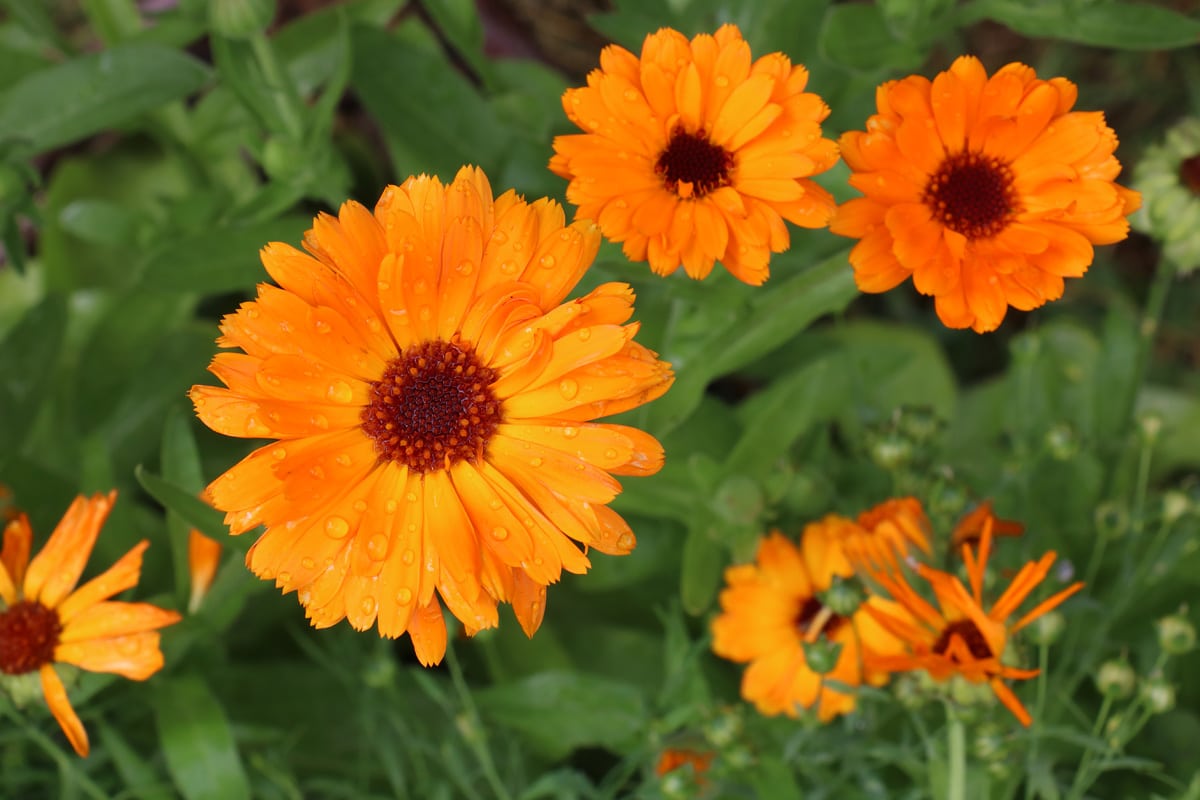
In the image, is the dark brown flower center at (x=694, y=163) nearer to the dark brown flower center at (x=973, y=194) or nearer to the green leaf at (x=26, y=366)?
the dark brown flower center at (x=973, y=194)

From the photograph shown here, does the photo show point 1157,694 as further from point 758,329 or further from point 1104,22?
point 1104,22

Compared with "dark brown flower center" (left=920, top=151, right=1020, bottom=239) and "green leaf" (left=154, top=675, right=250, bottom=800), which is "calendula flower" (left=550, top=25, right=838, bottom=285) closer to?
"dark brown flower center" (left=920, top=151, right=1020, bottom=239)

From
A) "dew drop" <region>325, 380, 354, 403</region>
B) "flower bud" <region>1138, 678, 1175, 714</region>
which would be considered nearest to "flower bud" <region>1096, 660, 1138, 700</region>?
"flower bud" <region>1138, 678, 1175, 714</region>

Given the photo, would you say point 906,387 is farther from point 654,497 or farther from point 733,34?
point 733,34

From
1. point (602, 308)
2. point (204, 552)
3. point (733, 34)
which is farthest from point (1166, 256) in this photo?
point (204, 552)

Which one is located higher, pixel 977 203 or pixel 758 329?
pixel 977 203

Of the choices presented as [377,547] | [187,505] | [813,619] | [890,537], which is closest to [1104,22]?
[890,537]
